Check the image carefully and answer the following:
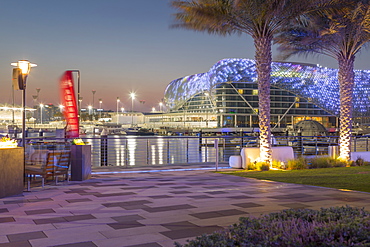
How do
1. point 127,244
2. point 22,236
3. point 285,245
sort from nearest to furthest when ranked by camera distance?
1. point 285,245
2. point 127,244
3. point 22,236

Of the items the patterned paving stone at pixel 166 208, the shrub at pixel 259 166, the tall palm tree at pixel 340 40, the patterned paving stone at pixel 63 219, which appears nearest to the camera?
the patterned paving stone at pixel 63 219

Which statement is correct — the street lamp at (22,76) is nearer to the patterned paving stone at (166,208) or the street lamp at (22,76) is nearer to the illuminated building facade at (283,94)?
the patterned paving stone at (166,208)

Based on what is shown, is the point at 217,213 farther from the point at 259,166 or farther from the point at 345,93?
the point at 345,93

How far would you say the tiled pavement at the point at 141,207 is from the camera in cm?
590

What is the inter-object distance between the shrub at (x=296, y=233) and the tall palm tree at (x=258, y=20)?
38.4ft

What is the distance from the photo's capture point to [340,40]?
61.2 feet

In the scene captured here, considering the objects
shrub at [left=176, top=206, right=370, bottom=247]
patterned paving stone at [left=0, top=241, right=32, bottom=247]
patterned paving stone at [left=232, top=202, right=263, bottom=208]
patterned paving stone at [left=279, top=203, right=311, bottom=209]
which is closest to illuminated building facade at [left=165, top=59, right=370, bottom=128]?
patterned paving stone at [left=279, top=203, right=311, bottom=209]

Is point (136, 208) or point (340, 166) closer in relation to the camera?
point (136, 208)

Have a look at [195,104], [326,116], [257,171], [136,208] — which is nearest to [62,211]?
[136,208]

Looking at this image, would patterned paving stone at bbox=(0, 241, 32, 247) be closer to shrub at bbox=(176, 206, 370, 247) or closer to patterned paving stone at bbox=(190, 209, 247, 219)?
shrub at bbox=(176, 206, 370, 247)

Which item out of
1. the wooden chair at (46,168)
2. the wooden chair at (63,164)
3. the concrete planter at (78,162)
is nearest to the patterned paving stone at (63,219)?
the wooden chair at (46,168)

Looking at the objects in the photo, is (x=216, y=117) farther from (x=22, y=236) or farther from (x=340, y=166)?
(x=22, y=236)

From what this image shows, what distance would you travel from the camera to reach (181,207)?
26.3 ft

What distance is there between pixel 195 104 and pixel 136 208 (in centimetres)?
12750
